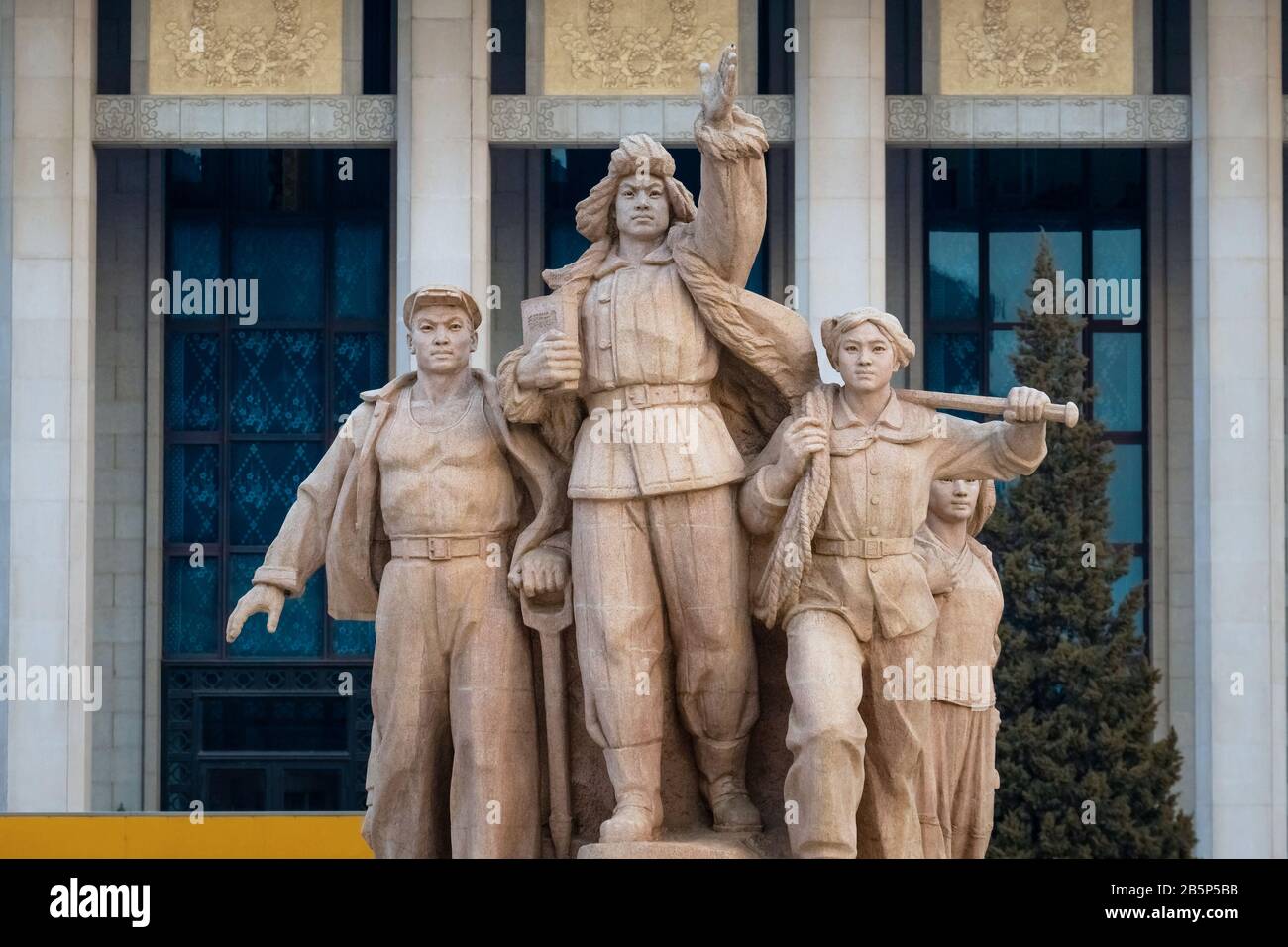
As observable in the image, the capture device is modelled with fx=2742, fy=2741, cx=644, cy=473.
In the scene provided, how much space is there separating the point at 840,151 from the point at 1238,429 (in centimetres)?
560

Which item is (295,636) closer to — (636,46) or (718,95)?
(636,46)

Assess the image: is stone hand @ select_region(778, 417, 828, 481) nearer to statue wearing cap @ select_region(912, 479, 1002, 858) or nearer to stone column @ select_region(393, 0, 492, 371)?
statue wearing cap @ select_region(912, 479, 1002, 858)

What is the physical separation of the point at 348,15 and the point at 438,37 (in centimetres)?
125

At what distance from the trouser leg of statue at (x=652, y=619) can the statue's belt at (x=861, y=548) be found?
44 cm

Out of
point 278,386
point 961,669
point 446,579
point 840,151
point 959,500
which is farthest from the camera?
point 278,386

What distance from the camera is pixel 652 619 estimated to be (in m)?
13.5

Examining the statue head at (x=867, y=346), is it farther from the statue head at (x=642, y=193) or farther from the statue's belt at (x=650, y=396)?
the statue head at (x=642, y=193)

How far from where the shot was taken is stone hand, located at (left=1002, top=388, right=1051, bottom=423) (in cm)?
1317

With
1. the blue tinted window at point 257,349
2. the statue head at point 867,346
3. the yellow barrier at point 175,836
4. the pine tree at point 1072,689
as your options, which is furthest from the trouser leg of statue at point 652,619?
the blue tinted window at point 257,349

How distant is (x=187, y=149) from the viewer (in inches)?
1385

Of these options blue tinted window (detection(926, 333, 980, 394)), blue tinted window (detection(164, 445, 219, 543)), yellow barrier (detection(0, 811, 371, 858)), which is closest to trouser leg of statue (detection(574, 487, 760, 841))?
yellow barrier (detection(0, 811, 371, 858))

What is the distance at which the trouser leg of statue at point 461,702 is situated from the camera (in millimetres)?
13617

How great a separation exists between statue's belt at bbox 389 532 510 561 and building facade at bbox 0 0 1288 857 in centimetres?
1755

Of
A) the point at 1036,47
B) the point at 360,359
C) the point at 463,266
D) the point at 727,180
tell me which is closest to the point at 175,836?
the point at 463,266
